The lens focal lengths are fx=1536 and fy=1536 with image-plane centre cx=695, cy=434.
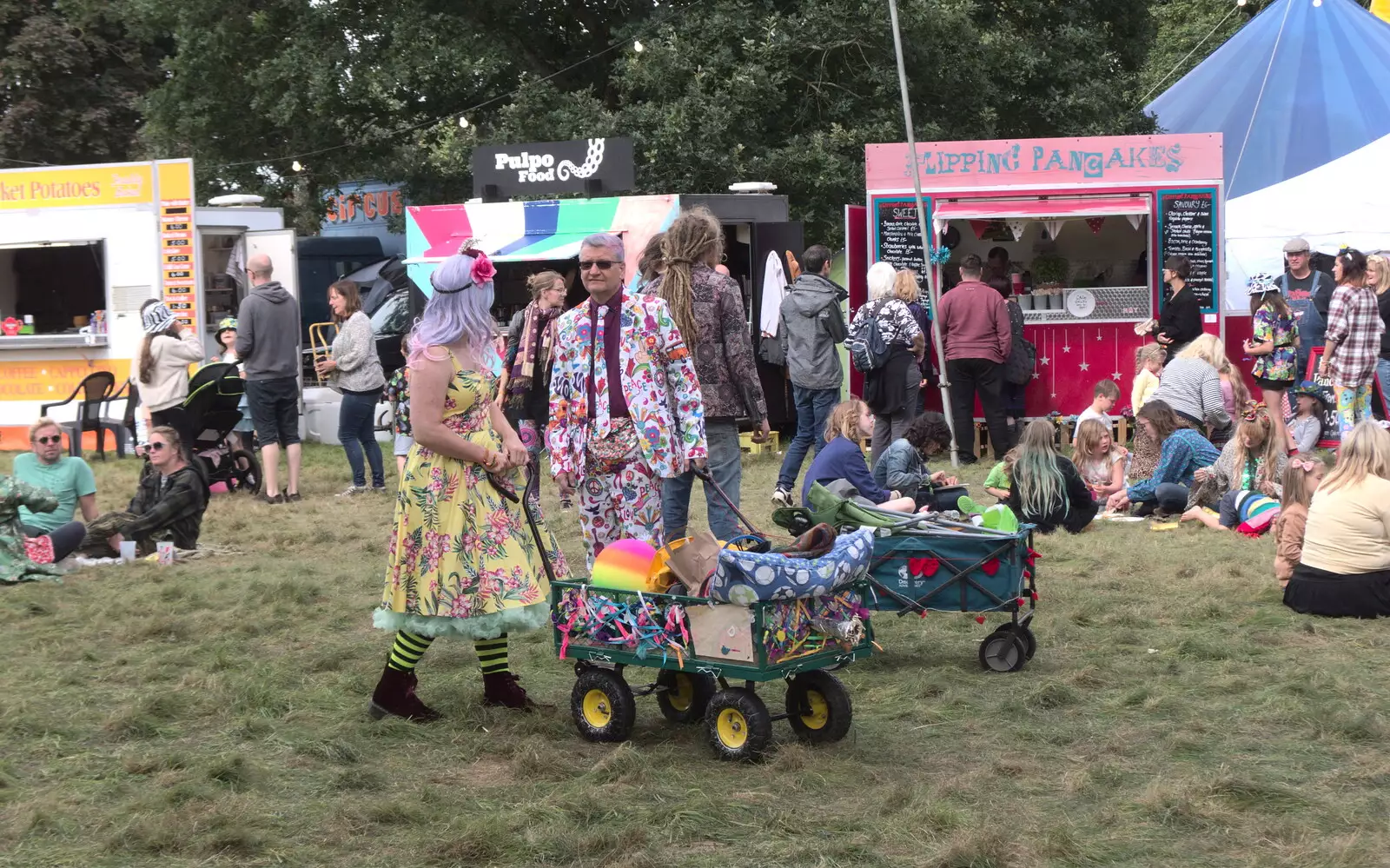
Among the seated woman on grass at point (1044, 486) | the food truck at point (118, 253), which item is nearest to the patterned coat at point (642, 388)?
the seated woman on grass at point (1044, 486)

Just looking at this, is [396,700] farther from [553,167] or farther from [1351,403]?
[553,167]

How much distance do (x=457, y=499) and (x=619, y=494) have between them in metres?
0.76

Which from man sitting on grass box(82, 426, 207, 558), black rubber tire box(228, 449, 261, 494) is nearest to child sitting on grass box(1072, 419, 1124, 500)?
man sitting on grass box(82, 426, 207, 558)

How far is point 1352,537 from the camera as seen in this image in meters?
7.01

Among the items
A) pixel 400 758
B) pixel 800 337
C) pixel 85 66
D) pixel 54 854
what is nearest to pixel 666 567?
pixel 400 758

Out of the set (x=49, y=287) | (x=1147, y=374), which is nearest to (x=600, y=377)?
(x=1147, y=374)

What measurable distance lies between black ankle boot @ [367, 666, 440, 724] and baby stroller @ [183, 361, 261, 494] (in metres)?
6.53

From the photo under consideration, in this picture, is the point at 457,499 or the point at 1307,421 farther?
the point at 1307,421

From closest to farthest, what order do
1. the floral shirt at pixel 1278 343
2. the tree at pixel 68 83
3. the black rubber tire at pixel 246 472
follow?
the floral shirt at pixel 1278 343, the black rubber tire at pixel 246 472, the tree at pixel 68 83

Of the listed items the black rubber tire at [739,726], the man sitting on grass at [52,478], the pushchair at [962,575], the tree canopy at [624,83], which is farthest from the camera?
the tree canopy at [624,83]

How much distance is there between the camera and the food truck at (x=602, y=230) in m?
14.3

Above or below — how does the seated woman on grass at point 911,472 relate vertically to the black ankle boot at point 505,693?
above

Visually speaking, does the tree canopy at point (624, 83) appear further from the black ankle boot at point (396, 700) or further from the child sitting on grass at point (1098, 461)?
the black ankle boot at point (396, 700)

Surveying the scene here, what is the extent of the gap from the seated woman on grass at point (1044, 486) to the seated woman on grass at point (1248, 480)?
3.00 feet
